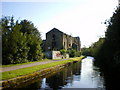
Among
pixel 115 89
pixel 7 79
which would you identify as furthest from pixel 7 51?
pixel 115 89

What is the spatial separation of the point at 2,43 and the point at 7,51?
163 centimetres

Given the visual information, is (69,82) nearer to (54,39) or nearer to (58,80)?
(58,80)

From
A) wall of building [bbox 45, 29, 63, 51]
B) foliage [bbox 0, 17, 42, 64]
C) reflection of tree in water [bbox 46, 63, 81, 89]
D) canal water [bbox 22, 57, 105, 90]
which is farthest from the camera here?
wall of building [bbox 45, 29, 63, 51]

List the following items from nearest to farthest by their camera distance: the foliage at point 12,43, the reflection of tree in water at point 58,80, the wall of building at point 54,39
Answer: the reflection of tree in water at point 58,80, the foliage at point 12,43, the wall of building at point 54,39

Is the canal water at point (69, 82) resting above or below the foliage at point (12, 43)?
→ below

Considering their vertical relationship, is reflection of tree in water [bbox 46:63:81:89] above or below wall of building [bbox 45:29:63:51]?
below

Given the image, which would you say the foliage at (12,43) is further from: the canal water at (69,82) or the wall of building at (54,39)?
the wall of building at (54,39)

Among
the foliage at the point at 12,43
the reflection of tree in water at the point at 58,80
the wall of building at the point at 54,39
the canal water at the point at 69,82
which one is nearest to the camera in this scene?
the canal water at the point at 69,82

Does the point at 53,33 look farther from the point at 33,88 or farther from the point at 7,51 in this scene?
the point at 33,88

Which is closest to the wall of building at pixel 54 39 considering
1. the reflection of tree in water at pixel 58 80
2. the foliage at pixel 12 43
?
the foliage at pixel 12 43

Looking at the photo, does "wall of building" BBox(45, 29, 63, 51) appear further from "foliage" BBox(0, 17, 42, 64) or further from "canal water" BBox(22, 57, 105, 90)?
"canal water" BBox(22, 57, 105, 90)

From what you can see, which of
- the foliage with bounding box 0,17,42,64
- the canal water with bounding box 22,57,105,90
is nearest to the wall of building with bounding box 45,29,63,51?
the foliage with bounding box 0,17,42,64

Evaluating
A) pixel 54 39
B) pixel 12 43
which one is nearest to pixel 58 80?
pixel 12 43

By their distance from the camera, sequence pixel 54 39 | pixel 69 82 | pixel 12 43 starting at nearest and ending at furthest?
pixel 69 82 < pixel 12 43 < pixel 54 39
